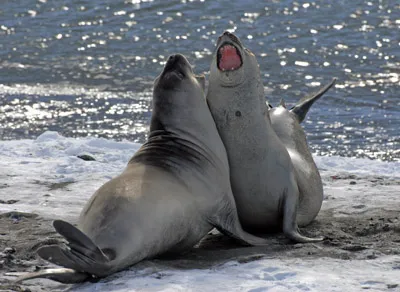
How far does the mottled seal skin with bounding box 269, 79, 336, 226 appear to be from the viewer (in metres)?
6.24

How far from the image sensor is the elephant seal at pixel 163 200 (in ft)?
15.4

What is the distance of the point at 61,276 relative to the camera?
184 inches

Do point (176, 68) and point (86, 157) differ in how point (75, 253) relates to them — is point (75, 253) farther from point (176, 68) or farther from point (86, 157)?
point (86, 157)

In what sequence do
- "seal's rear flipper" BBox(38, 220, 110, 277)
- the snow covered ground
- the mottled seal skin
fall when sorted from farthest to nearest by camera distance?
the mottled seal skin → the snow covered ground → "seal's rear flipper" BBox(38, 220, 110, 277)

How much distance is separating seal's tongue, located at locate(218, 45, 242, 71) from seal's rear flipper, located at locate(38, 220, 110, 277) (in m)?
1.76

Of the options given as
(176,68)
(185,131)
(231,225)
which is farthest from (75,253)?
(176,68)

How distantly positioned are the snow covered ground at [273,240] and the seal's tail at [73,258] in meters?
0.07

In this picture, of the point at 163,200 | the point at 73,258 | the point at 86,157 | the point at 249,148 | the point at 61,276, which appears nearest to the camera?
the point at 73,258

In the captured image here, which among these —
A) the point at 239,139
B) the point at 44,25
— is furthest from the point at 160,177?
the point at 44,25

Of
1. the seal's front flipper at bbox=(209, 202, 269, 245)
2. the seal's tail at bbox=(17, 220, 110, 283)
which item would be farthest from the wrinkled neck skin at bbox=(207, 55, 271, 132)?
the seal's tail at bbox=(17, 220, 110, 283)

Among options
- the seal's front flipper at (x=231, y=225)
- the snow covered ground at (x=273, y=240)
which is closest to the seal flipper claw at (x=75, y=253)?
the snow covered ground at (x=273, y=240)

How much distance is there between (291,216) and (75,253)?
1751 millimetres

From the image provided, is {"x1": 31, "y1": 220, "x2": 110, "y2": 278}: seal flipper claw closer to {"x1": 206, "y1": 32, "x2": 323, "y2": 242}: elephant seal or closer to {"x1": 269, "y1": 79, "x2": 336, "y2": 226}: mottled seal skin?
{"x1": 206, "y1": 32, "x2": 323, "y2": 242}: elephant seal

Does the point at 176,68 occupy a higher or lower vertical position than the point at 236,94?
higher
